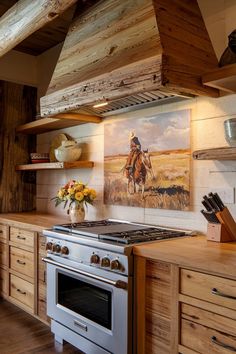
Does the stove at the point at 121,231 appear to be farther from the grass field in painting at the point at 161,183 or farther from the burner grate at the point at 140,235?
the grass field in painting at the point at 161,183

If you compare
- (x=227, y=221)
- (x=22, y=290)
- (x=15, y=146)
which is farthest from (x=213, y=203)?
(x=15, y=146)

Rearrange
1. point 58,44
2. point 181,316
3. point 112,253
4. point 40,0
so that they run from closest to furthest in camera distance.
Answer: point 181,316, point 112,253, point 40,0, point 58,44

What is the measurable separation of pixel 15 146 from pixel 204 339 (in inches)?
121

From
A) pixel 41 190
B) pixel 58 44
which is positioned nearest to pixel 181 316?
pixel 41 190

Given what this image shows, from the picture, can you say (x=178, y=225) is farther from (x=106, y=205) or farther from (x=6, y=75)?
(x=6, y=75)

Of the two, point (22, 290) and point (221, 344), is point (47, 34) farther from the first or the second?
point (221, 344)

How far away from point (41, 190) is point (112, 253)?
2.21m

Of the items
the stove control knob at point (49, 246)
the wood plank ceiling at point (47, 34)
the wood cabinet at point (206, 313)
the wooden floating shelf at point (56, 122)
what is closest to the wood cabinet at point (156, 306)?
the wood cabinet at point (206, 313)

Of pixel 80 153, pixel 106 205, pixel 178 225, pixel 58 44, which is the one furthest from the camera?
pixel 58 44

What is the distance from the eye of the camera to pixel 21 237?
3.06m

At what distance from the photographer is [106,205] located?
3.05 m

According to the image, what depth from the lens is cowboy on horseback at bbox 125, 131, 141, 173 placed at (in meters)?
2.75

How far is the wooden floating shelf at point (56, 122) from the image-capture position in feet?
9.61

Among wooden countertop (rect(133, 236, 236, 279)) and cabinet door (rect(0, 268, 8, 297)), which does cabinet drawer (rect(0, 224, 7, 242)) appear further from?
wooden countertop (rect(133, 236, 236, 279))
